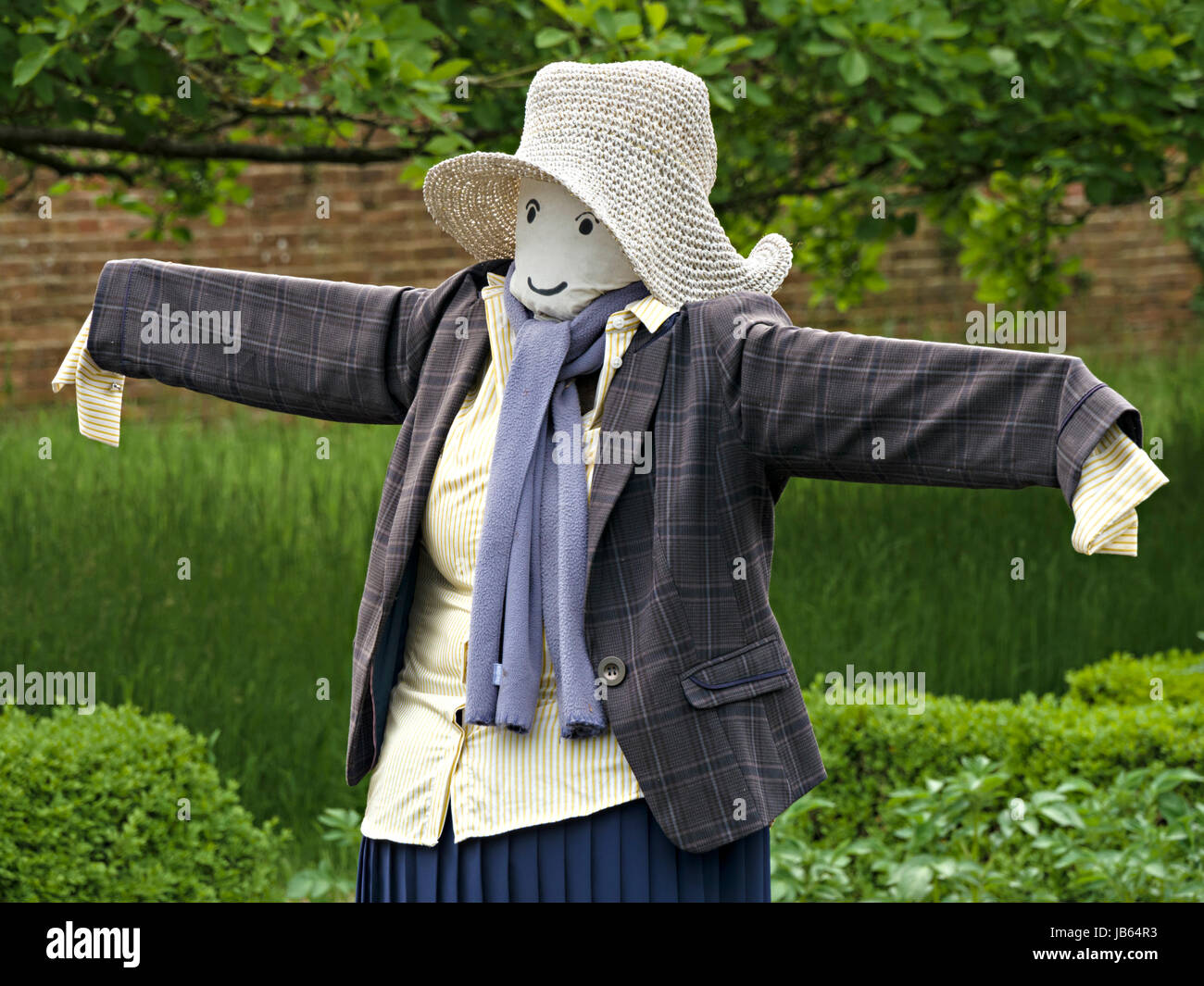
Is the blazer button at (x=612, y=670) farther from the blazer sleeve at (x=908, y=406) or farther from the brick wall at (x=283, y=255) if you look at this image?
the brick wall at (x=283, y=255)

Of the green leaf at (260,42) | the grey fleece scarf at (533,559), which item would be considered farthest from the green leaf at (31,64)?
the grey fleece scarf at (533,559)

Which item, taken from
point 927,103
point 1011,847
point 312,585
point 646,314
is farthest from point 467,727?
point 927,103

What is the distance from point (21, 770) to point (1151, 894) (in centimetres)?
249

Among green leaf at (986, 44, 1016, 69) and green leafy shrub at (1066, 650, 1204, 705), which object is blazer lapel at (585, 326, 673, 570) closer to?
green leafy shrub at (1066, 650, 1204, 705)

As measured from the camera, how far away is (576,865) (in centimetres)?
198

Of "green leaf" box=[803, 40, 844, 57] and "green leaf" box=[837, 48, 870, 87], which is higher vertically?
"green leaf" box=[803, 40, 844, 57]

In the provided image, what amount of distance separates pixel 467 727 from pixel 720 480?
19.6 inches

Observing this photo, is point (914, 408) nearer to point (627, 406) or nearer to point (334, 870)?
point (627, 406)

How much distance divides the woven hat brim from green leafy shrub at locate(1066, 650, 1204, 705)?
229 centimetres

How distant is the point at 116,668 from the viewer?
159 inches

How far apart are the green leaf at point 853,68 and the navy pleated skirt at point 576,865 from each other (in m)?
2.60

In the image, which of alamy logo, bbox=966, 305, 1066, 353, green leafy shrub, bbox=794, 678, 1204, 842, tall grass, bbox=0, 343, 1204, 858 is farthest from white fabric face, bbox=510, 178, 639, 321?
alamy logo, bbox=966, 305, 1066, 353

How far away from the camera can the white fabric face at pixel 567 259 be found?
2.08 meters
